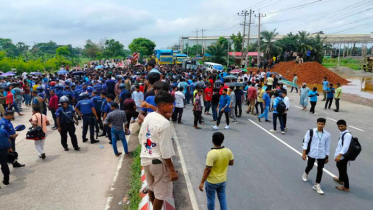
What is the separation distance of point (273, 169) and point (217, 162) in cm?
337

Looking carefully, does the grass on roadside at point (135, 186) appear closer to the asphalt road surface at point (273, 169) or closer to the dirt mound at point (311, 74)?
the asphalt road surface at point (273, 169)

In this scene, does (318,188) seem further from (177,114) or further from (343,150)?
(177,114)

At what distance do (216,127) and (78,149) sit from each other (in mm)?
5129

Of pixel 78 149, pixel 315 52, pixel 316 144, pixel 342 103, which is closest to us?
pixel 316 144

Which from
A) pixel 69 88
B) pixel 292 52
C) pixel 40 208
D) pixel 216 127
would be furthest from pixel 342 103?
pixel 292 52

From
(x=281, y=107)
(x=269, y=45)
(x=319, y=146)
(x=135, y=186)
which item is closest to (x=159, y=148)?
(x=135, y=186)

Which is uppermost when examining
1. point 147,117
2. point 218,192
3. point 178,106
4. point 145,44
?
point 145,44

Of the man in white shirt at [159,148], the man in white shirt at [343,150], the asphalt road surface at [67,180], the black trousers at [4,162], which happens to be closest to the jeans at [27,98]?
the asphalt road surface at [67,180]

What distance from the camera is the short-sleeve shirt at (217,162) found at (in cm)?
432

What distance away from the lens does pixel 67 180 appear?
669cm

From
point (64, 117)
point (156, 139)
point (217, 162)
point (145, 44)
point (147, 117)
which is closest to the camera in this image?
point (156, 139)

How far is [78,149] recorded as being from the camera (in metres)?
8.89

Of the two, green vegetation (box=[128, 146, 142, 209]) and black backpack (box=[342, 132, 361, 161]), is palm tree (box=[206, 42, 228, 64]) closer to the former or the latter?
green vegetation (box=[128, 146, 142, 209])

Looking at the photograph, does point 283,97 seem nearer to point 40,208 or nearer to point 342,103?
point 40,208
